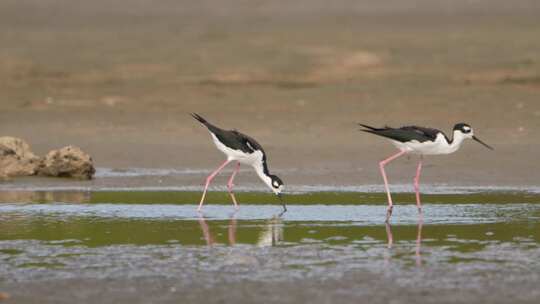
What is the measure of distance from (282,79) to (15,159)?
879cm

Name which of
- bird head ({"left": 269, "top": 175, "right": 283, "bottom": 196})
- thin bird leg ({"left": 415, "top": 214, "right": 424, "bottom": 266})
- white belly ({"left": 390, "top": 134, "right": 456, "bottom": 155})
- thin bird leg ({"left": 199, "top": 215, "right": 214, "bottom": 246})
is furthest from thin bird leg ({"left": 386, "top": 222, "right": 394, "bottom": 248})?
white belly ({"left": 390, "top": 134, "right": 456, "bottom": 155})

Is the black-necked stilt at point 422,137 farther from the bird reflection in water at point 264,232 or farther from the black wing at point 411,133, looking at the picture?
the bird reflection in water at point 264,232

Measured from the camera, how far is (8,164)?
15.1 metres

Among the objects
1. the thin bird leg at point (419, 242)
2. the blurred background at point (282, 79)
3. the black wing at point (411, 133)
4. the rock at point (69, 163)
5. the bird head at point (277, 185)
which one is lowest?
the thin bird leg at point (419, 242)

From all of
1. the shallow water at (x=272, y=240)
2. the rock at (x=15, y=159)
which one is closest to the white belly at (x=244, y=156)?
the shallow water at (x=272, y=240)

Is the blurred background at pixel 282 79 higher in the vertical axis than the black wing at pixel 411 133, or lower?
higher

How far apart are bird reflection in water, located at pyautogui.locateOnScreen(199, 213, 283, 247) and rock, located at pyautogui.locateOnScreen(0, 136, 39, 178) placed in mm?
4062

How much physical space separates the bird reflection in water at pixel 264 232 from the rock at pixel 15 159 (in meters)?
4.06

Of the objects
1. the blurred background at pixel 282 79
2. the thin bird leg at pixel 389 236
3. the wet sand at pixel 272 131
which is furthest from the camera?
the blurred background at pixel 282 79

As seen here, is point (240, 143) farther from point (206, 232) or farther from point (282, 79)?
point (282, 79)

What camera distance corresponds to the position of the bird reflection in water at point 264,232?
1012 cm

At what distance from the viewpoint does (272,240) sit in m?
10.2

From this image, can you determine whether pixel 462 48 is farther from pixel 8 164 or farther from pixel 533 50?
pixel 8 164

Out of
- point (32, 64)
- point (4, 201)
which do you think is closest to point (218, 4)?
point (32, 64)
